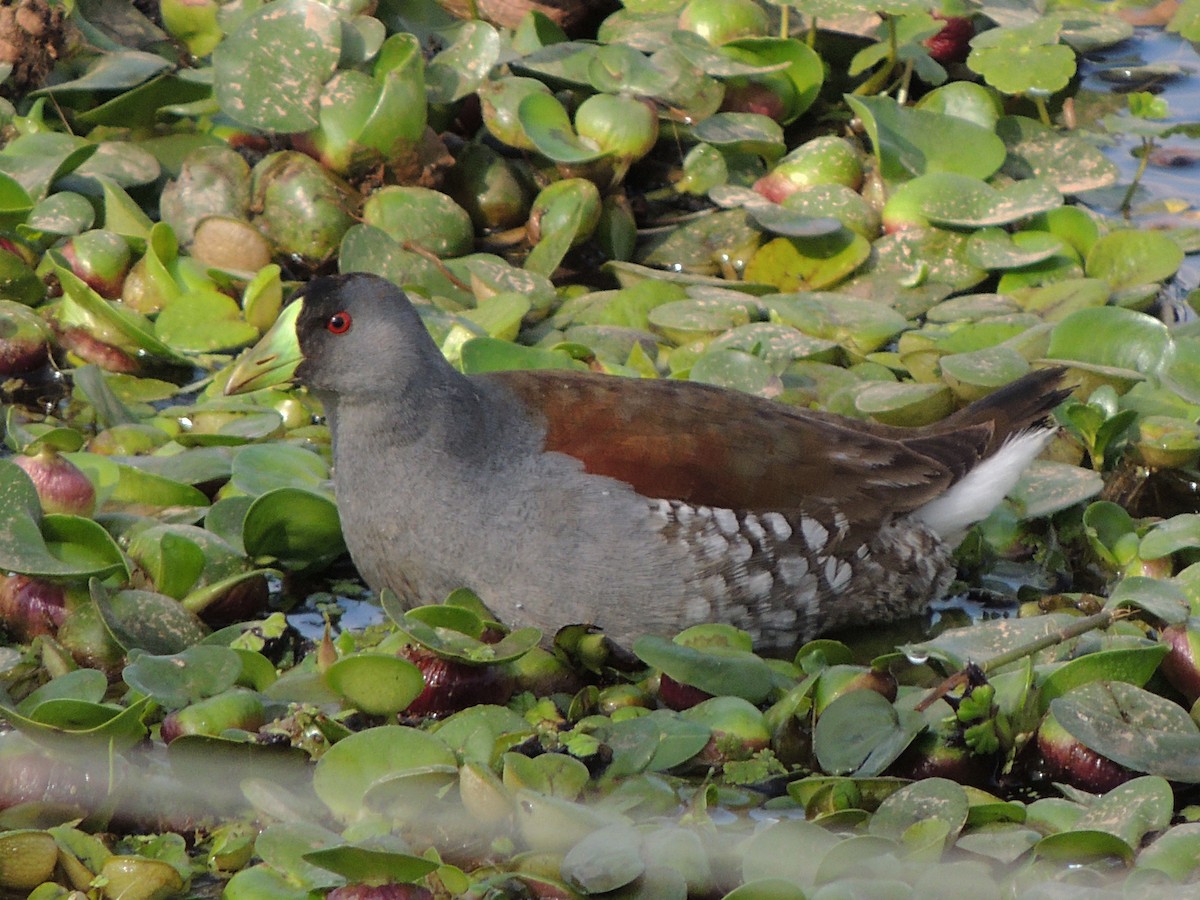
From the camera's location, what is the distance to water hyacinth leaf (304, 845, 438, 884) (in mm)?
3230

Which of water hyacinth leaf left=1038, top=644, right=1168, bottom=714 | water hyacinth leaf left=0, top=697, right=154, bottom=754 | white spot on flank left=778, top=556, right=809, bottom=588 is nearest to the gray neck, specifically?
white spot on flank left=778, top=556, right=809, bottom=588

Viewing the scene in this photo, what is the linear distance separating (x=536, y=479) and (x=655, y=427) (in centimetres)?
42

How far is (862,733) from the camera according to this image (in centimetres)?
409

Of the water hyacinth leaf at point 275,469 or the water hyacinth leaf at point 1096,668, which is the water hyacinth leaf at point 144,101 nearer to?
the water hyacinth leaf at point 275,469

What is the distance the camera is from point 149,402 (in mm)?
6121

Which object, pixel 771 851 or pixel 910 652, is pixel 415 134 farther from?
pixel 771 851

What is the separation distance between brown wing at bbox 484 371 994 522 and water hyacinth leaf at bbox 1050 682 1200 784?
1115 millimetres

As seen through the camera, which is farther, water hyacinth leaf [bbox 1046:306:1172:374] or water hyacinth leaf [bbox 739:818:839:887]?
water hyacinth leaf [bbox 1046:306:1172:374]

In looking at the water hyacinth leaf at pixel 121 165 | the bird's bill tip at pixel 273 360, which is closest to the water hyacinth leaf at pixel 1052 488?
the bird's bill tip at pixel 273 360

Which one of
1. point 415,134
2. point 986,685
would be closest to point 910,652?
point 986,685

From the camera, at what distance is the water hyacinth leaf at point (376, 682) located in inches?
162

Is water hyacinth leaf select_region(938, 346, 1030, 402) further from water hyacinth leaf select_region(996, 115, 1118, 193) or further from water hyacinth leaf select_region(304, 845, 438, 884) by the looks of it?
water hyacinth leaf select_region(304, 845, 438, 884)

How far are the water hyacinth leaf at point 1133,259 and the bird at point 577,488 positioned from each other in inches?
88.2

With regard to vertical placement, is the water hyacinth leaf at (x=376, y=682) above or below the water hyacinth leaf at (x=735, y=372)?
above
